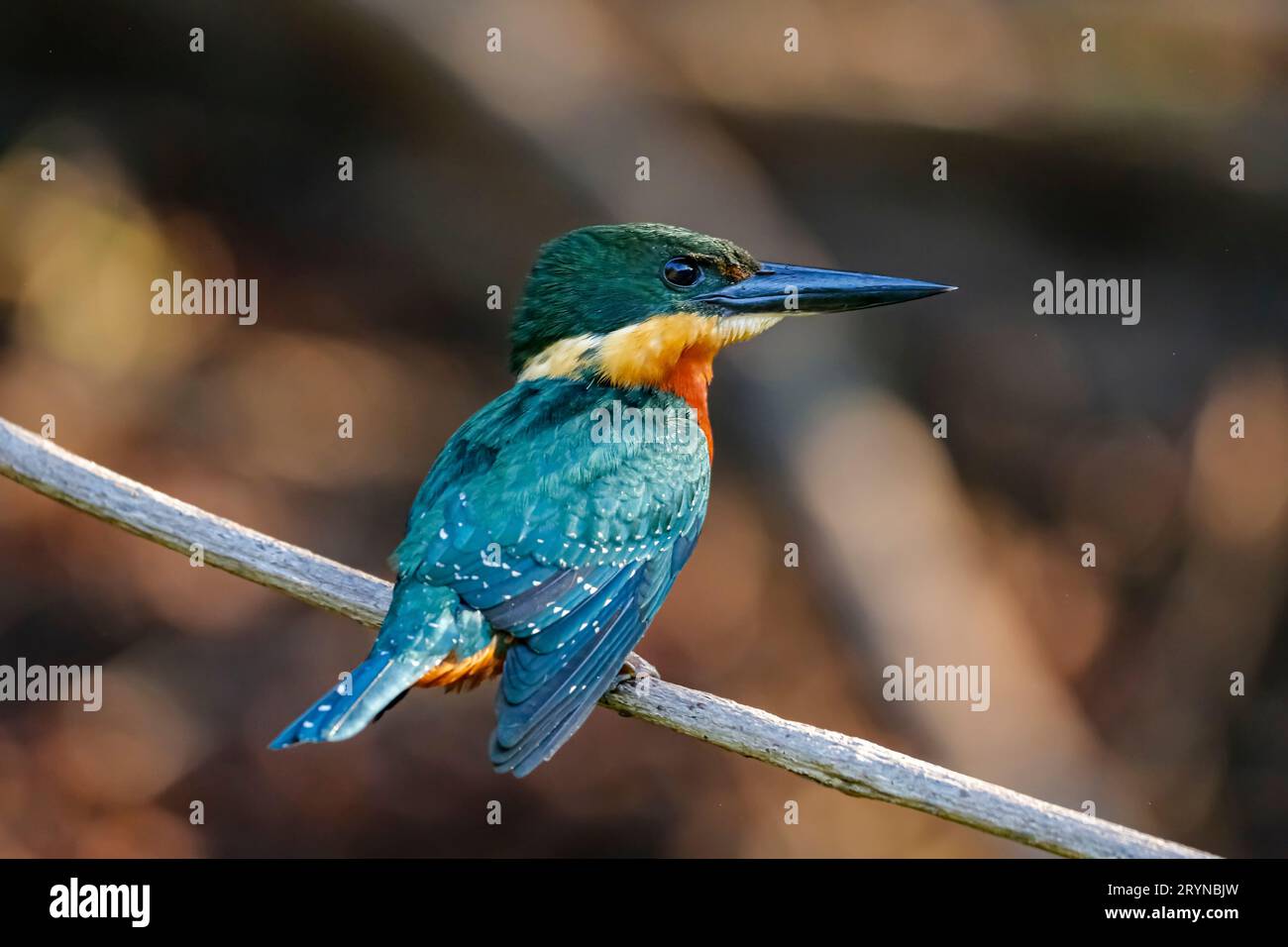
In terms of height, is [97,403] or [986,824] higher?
[97,403]

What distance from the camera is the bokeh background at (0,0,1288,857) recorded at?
224 inches

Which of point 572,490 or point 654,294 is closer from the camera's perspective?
point 572,490

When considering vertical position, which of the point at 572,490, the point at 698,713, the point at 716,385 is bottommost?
the point at 698,713

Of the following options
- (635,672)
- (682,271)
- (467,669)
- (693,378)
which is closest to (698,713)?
(635,672)

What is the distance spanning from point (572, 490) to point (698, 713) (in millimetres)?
655

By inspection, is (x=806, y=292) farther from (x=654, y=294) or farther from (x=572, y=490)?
(x=572, y=490)

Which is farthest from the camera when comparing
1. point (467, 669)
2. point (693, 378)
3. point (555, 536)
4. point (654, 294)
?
point (693, 378)

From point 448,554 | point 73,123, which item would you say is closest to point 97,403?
point 73,123

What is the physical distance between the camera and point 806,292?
3.78 meters

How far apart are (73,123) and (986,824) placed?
5.95m

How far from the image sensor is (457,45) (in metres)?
6.61

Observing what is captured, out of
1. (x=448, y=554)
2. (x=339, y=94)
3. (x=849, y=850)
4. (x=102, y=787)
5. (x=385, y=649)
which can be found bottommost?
(x=849, y=850)

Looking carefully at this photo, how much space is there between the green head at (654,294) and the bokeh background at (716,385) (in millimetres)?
2477

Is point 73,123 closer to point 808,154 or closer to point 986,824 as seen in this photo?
point 808,154
